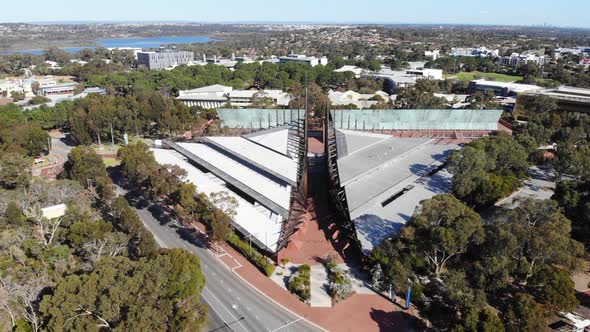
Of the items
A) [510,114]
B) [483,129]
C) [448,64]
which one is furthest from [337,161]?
[448,64]

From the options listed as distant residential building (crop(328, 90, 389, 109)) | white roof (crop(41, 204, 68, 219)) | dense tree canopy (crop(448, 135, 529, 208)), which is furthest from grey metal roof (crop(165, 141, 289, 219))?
distant residential building (crop(328, 90, 389, 109))

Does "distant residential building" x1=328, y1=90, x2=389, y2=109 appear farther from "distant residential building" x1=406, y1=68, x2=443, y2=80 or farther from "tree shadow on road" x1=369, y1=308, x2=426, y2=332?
"tree shadow on road" x1=369, y1=308, x2=426, y2=332

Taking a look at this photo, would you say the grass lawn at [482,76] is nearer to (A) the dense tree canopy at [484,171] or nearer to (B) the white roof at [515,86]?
(B) the white roof at [515,86]

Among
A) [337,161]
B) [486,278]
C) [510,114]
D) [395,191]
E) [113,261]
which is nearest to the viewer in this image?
[113,261]

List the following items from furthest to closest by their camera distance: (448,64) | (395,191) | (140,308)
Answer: (448,64)
(395,191)
(140,308)

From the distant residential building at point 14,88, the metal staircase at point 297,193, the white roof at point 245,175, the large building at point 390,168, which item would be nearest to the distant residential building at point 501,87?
the large building at point 390,168

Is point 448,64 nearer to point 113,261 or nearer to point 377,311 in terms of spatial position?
point 377,311
